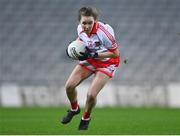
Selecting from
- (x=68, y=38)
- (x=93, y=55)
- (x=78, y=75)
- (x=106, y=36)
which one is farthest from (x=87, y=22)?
(x=68, y=38)

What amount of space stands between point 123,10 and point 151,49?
1.75 meters

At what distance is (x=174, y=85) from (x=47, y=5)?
589 centimetres

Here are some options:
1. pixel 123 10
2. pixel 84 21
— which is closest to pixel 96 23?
pixel 84 21

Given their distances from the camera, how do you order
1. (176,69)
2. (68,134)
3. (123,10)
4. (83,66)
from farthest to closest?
(123,10), (176,69), (83,66), (68,134)

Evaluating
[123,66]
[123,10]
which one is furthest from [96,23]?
[123,10]

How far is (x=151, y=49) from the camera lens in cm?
2098

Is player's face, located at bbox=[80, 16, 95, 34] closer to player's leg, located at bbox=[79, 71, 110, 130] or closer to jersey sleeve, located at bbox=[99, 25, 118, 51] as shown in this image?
jersey sleeve, located at bbox=[99, 25, 118, 51]

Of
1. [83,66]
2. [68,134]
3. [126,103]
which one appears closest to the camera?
[68,134]

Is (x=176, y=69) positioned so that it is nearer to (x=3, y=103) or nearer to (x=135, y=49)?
(x=135, y=49)

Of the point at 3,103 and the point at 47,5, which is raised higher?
the point at 47,5

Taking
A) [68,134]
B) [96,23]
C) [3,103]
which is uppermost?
[96,23]

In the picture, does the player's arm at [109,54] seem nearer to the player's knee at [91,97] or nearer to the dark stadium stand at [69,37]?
the player's knee at [91,97]

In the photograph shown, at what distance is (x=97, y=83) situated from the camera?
30.8 ft

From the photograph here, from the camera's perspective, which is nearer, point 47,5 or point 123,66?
point 123,66
